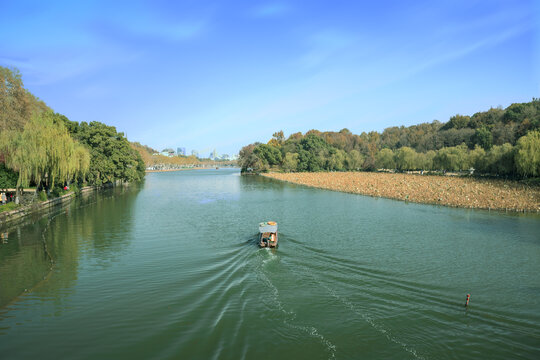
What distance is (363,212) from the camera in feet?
102

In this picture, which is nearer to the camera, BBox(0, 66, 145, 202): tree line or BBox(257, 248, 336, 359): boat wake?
BBox(257, 248, 336, 359): boat wake

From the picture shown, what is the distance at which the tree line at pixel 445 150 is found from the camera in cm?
5247

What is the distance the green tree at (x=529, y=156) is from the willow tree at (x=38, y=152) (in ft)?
193

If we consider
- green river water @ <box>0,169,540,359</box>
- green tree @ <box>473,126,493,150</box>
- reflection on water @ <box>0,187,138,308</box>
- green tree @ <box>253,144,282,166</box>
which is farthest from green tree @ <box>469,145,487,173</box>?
reflection on water @ <box>0,187,138,308</box>

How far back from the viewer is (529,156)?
43.7 metres

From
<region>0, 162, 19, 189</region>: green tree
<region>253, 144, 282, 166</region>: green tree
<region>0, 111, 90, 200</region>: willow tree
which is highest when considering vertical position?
<region>253, 144, 282, 166</region>: green tree

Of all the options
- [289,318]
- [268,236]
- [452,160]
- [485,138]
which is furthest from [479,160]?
[289,318]

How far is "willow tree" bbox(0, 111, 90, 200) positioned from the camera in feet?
86.5

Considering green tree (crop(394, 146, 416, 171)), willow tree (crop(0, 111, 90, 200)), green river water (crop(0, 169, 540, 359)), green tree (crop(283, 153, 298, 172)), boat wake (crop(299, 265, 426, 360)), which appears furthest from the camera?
green tree (crop(283, 153, 298, 172))

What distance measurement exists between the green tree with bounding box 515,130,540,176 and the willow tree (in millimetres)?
58743

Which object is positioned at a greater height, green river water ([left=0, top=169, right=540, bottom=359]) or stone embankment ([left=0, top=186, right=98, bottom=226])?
stone embankment ([left=0, top=186, right=98, bottom=226])

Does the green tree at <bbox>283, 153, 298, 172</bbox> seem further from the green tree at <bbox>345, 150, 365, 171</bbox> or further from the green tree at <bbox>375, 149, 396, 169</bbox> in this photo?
the green tree at <bbox>375, 149, 396, 169</bbox>

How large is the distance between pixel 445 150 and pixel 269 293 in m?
74.9

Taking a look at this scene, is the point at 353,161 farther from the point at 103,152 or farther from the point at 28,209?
the point at 28,209
